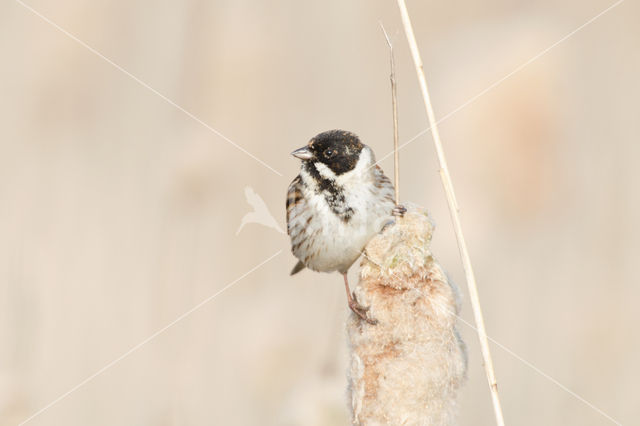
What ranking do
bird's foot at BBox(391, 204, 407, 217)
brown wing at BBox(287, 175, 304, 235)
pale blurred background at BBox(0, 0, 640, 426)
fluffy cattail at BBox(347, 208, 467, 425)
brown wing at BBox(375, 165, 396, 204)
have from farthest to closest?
1. pale blurred background at BBox(0, 0, 640, 426)
2. brown wing at BBox(287, 175, 304, 235)
3. brown wing at BBox(375, 165, 396, 204)
4. bird's foot at BBox(391, 204, 407, 217)
5. fluffy cattail at BBox(347, 208, 467, 425)

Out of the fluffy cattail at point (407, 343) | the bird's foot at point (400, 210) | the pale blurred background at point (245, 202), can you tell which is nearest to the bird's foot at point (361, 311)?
the fluffy cattail at point (407, 343)

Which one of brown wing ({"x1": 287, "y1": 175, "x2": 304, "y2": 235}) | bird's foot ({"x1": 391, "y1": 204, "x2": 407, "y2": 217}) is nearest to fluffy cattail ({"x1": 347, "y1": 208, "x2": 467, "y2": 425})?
bird's foot ({"x1": 391, "y1": 204, "x2": 407, "y2": 217})

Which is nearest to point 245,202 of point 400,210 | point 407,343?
point 400,210

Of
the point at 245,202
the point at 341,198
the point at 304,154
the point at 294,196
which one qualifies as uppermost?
the point at 304,154

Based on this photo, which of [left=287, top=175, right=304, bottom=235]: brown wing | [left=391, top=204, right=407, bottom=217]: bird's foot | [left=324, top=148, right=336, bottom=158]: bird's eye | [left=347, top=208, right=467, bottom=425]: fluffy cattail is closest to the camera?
[left=347, top=208, right=467, bottom=425]: fluffy cattail

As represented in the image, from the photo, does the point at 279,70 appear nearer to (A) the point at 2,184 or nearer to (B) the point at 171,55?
(B) the point at 171,55

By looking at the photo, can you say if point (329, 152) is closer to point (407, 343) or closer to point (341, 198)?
point (341, 198)

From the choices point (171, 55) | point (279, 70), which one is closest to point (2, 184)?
point (171, 55)

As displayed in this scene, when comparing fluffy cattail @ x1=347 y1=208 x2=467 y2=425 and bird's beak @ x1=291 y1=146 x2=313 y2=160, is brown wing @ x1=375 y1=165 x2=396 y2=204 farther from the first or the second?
fluffy cattail @ x1=347 y1=208 x2=467 y2=425
